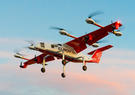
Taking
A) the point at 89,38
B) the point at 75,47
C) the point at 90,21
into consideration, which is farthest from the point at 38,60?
the point at 90,21

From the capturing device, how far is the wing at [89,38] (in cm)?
4347

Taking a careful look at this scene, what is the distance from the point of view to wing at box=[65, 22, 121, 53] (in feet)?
143

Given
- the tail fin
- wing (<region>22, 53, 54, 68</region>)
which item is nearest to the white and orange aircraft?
the tail fin

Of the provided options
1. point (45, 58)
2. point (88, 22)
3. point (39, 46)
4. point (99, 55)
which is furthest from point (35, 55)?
point (88, 22)

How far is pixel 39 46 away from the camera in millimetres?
44188

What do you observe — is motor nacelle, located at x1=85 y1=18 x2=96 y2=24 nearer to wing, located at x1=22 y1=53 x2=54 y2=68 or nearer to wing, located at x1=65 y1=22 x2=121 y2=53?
wing, located at x1=65 y1=22 x2=121 y2=53

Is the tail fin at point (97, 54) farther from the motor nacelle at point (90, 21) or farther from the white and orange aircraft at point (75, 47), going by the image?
the motor nacelle at point (90, 21)

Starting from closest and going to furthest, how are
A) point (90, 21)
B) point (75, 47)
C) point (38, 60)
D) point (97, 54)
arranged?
point (90, 21), point (75, 47), point (97, 54), point (38, 60)

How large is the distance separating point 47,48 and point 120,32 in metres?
10.8

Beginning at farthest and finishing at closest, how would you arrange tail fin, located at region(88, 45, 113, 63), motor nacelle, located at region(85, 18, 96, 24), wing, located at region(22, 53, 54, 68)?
wing, located at region(22, 53, 54, 68) < tail fin, located at region(88, 45, 113, 63) < motor nacelle, located at region(85, 18, 96, 24)

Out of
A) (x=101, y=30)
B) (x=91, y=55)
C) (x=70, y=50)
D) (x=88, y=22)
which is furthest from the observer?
(x=91, y=55)

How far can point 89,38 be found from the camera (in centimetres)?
4494

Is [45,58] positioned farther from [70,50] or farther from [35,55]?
[70,50]

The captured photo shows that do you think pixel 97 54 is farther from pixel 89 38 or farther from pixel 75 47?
pixel 89 38
